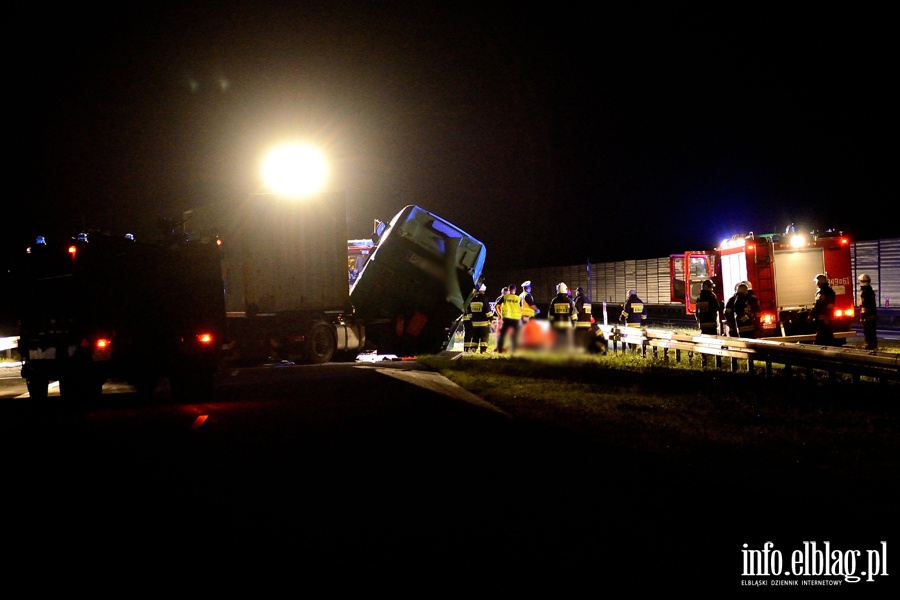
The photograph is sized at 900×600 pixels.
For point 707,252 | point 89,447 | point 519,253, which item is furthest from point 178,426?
point 519,253

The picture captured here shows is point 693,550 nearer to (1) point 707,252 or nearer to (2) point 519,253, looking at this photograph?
(1) point 707,252

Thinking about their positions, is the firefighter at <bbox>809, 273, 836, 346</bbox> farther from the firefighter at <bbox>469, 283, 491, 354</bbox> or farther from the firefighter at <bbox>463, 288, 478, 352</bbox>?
the firefighter at <bbox>463, 288, 478, 352</bbox>

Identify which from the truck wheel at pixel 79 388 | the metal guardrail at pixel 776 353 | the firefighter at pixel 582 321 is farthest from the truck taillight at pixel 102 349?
the metal guardrail at pixel 776 353

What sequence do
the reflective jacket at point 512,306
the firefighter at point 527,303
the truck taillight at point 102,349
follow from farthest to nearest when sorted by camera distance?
the reflective jacket at point 512,306, the firefighter at point 527,303, the truck taillight at point 102,349

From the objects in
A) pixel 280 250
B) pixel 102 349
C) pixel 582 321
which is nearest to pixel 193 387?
pixel 102 349

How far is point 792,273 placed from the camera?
818 inches

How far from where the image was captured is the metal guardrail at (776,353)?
474 inches

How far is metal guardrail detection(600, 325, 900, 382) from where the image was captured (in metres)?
12.0

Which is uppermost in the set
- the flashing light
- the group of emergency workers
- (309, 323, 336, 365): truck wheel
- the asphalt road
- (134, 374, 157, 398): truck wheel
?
the flashing light

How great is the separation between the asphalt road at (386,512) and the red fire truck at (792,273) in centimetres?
1210

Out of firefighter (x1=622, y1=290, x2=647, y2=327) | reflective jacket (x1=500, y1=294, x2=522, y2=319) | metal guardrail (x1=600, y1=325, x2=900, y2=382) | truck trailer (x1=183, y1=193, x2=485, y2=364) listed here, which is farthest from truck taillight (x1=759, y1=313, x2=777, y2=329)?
truck trailer (x1=183, y1=193, x2=485, y2=364)

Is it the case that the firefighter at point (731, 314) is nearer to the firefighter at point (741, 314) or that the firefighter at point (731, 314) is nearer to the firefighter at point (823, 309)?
the firefighter at point (741, 314)

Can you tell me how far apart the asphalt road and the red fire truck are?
1210cm

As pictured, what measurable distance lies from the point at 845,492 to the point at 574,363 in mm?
2403
